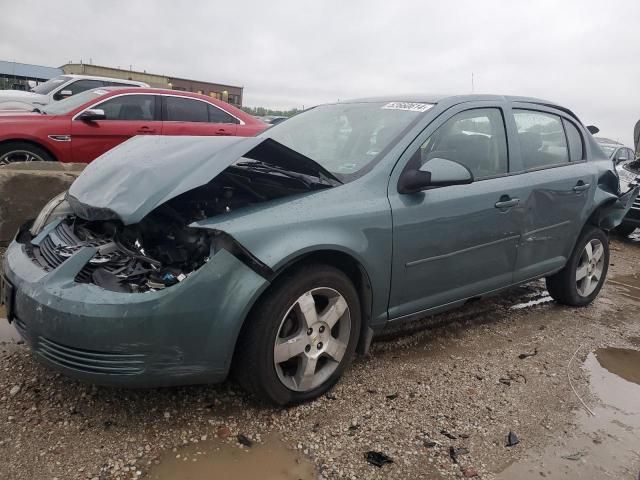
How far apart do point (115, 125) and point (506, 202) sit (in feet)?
17.1

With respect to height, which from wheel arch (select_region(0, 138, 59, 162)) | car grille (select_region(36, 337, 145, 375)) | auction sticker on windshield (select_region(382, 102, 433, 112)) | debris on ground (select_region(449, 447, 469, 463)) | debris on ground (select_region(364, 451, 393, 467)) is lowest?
debris on ground (select_region(449, 447, 469, 463))

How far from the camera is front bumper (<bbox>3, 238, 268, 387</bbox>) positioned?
2.20 m

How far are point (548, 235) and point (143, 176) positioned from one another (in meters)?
2.90

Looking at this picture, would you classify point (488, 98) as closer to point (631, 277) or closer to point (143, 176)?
point (143, 176)

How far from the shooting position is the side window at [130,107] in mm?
6859

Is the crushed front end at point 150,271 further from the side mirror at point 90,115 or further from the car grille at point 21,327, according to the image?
the side mirror at point 90,115

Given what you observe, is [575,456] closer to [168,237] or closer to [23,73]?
[168,237]

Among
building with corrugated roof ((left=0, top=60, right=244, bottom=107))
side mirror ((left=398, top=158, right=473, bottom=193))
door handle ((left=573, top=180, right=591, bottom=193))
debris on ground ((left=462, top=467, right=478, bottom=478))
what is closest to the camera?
debris on ground ((left=462, top=467, right=478, bottom=478))

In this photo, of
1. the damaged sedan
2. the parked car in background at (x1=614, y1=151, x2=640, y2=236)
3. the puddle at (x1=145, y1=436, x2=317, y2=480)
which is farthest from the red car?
the parked car in background at (x1=614, y1=151, x2=640, y2=236)

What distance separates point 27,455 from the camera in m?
2.21

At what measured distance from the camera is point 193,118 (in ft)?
24.0

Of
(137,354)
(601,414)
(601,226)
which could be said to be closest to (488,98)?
(601,226)

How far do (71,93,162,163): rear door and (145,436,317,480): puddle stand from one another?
5239 millimetres

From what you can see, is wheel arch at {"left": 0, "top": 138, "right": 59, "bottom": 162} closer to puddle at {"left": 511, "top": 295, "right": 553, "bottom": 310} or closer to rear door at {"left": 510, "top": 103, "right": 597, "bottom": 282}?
rear door at {"left": 510, "top": 103, "right": 597, "bottom": 282}
